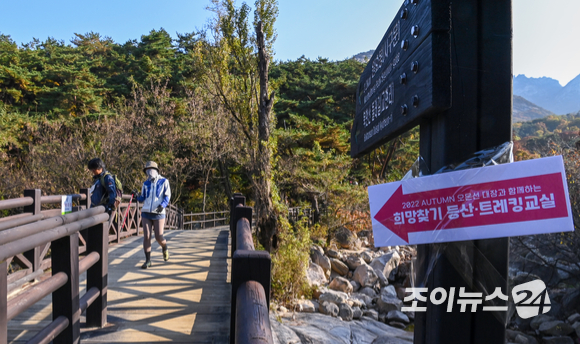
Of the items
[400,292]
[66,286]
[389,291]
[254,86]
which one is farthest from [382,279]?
[66,286]

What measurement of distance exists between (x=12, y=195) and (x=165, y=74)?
35.4 feet

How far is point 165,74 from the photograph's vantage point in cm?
2264

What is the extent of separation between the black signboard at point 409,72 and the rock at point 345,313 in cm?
794

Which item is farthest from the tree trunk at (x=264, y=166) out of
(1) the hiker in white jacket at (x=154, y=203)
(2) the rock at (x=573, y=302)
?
(2) the rock at (x=573, y=302)

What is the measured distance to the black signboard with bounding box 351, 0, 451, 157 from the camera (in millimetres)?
1181

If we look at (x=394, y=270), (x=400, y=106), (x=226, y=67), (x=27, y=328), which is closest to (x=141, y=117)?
(x=226, y=67)

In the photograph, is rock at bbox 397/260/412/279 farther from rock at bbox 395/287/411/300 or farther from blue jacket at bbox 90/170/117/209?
blue jacket at bbox 90/170/117/209

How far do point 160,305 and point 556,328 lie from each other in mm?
8802

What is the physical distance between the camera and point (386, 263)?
12445 millimetres

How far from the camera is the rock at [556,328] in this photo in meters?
8.20

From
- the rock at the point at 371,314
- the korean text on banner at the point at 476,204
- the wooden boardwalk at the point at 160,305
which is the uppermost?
the korean text on banner at the point at 476,204

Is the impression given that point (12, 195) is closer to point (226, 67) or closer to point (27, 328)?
point (226, 67)

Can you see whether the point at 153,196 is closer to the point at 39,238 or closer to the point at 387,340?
the point at 39,238

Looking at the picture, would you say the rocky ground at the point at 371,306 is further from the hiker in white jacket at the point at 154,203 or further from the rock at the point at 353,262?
the hiker in white jacket at the point at 154,203
